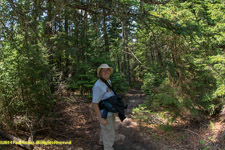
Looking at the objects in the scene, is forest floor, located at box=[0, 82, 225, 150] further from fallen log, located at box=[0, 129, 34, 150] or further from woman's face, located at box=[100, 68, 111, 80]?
woman's face, located at box=[100, 68, 111, 80]

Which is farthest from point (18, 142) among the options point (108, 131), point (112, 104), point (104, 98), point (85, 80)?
point (85, 80)

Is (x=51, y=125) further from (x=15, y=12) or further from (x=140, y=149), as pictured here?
(x=15, y=12)

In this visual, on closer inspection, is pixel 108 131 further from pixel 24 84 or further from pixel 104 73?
pixel 24 84

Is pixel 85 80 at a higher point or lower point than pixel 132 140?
higher

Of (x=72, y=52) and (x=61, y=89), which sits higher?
(x=72, y=52)

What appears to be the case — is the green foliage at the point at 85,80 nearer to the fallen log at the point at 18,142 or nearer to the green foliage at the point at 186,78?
the green foliage at the point at 186,78

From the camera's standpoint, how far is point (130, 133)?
531cm

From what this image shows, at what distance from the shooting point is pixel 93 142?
15.2ft

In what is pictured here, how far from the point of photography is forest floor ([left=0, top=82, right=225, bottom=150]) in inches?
173

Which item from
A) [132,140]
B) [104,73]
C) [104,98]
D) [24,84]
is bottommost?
[132,140]

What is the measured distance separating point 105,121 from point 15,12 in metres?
3.34

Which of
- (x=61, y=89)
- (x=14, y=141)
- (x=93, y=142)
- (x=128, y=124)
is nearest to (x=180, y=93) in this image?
(x=128, y=124)

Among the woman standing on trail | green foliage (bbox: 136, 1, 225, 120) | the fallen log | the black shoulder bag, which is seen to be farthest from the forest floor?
the black shoulder bag

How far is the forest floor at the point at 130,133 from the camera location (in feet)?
14.4
